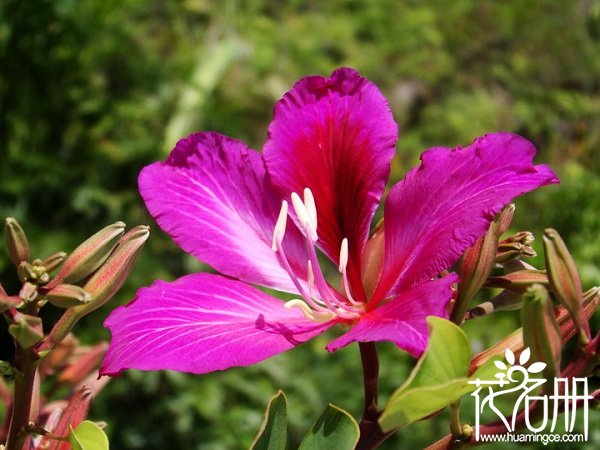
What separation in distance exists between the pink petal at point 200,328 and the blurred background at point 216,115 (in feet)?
2.74

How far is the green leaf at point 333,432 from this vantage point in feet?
1.57

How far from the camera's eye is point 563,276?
46 centimetres

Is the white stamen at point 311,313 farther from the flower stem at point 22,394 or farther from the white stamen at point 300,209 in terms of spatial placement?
the flower stem at point 22,394

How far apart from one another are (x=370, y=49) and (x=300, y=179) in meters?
2.51

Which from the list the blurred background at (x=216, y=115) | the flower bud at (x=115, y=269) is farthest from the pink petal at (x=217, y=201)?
the blurred background at (x=216, y=115)

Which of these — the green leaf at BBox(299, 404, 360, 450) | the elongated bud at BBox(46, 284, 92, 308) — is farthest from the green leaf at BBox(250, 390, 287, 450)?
the elongated bud at BBox(46, 284, 92, 308)

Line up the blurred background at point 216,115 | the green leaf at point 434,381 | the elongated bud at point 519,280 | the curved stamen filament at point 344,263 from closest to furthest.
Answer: the green leaf at point 434,381, the elongated bud at point 519,280, the curved stamen filament at point 344,263, the blurred background at point 216,115

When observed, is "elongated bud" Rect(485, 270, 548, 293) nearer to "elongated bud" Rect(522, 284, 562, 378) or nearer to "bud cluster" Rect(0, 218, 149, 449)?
"elongated bud" Rect(522, 284, 562, 378)

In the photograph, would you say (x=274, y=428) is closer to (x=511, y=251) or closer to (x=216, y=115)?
(x=511, y=251)

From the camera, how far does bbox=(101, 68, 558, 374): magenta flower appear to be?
53 centimetres

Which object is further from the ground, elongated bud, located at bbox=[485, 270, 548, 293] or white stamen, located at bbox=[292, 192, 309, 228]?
white stamen, located at bbox=[292, 192, 309, 228]

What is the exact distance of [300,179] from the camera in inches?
25.7

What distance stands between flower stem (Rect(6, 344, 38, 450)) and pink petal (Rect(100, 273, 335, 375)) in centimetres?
4

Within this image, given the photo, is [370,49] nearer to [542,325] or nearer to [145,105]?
[145,105]
